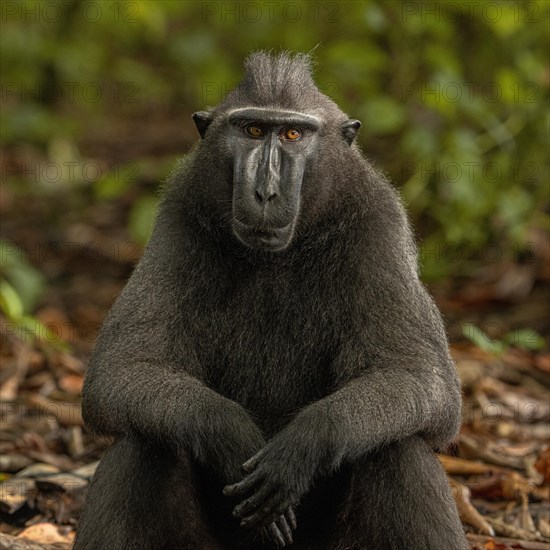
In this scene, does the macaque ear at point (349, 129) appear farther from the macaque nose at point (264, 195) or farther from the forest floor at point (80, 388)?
the forest floor at point (80, 388)

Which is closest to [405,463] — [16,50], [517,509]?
[517,509]

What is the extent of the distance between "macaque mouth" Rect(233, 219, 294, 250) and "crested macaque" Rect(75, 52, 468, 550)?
1 cm

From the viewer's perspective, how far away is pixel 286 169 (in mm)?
5570

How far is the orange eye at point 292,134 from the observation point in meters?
5.73

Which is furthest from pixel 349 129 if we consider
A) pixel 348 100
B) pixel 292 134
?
pixel 348 100

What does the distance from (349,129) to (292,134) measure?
1.57 feet

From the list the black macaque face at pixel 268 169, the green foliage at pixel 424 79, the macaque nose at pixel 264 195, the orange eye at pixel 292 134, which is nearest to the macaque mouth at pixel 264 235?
the black macaque face at pixel 268 169

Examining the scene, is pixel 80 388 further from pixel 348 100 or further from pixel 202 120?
pixel 348 100

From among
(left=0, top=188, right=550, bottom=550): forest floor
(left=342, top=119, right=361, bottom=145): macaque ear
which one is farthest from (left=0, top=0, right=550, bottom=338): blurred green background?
(left=342, top=119, right=361, bottom=145): macaque ear

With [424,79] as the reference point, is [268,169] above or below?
below

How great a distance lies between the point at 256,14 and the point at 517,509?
8382mm

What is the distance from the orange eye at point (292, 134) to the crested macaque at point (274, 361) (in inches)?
0.5

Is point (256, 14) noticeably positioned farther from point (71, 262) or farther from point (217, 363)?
point (217, 363)

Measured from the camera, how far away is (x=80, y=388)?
8859 millimetres
